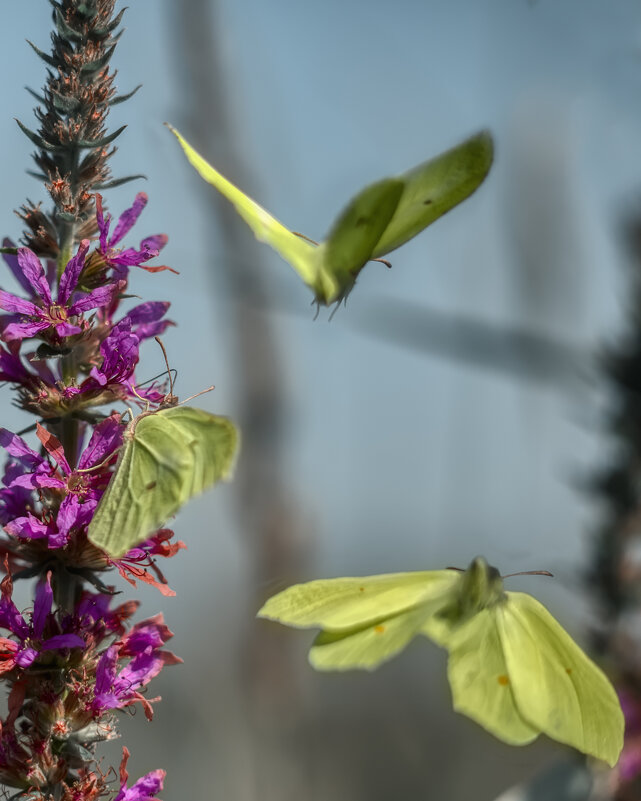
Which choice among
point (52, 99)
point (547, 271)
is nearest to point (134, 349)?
point (52, 99)

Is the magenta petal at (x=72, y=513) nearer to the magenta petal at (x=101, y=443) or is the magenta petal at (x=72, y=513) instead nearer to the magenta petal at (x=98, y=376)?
the magenta petal at (x=101, y=443)

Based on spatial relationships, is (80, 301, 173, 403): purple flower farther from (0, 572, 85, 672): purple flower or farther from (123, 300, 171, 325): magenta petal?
(0, 572, 85, 672): purple flower

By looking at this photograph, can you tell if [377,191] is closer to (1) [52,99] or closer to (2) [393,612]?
(1) [52,99]

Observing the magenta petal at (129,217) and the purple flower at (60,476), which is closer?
the purple flower at (60,476)

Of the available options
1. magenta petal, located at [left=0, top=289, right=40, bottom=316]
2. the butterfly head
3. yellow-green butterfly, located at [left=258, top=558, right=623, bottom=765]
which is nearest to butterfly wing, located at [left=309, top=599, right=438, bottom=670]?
yellow-green butterfly, located at [left=258, top=558, right=623, bottom=765]

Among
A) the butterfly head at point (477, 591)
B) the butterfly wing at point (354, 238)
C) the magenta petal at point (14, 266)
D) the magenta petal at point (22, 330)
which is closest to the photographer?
the butterfly wing at point (354, 238)

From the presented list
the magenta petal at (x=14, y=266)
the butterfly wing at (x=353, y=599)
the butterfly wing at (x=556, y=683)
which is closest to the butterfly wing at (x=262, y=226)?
the magenta petal at (x=14, y=266)
